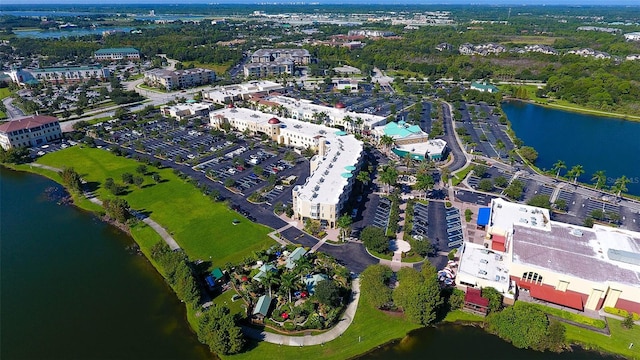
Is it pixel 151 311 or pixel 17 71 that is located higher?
pixel 17 71

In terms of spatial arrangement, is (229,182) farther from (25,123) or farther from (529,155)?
(529,155)

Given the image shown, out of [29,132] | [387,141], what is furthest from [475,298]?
[29,132]

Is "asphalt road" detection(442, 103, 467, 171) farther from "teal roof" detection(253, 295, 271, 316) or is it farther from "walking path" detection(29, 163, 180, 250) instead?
"walking path" detection(29, 163, 180, 250)

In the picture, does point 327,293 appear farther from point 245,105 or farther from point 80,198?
point 245,105

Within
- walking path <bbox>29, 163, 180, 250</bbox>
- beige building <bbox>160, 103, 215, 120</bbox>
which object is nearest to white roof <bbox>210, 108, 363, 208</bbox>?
beige building <bbox>160, 103, 215, 120</bbox>

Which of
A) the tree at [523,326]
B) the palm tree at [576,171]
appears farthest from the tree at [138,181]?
the palm tree at [576,171]

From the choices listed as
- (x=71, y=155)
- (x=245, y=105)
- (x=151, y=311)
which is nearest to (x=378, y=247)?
(x=151, y=311)
